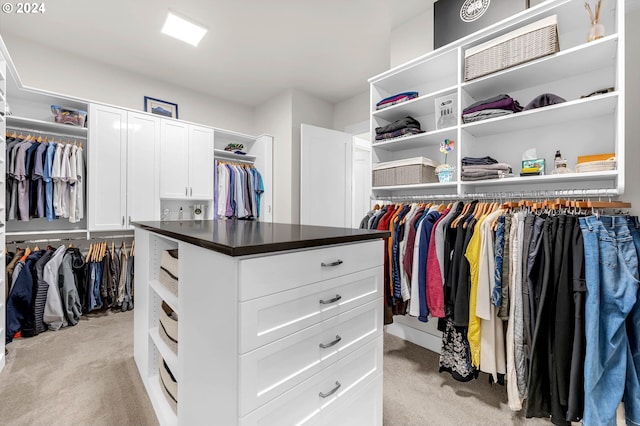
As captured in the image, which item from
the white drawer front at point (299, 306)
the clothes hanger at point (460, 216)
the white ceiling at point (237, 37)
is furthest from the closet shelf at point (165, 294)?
the white ceiling at point (237, 37)

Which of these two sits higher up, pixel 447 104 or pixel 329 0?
pixel 329 0

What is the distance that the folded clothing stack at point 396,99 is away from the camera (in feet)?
7.86

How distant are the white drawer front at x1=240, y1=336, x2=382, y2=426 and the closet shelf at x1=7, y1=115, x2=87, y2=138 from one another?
11.5ft

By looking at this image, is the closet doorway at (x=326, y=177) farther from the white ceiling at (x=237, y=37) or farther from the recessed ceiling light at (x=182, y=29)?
the recessed ceiling light at (x=182, y=29)

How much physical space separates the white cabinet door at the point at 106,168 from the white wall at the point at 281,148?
75.1 inches

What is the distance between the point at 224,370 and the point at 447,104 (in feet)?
7.49

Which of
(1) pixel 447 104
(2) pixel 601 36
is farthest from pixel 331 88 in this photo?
(2) pixel 601 36

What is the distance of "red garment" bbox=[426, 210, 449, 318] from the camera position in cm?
181

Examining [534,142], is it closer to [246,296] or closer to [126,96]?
[246,296]

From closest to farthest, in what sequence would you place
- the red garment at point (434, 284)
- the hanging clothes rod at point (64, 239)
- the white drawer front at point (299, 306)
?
the white drawer front at point (299, 306) → the red garment at point (434, 284) → the hanging clothes rod at point (64, 239)

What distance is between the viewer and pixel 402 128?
240 centimetres

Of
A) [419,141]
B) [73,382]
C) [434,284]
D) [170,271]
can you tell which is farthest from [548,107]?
[73,382]

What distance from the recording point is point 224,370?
0.87 meters

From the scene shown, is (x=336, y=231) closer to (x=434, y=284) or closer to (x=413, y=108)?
(x=434, y=284)
